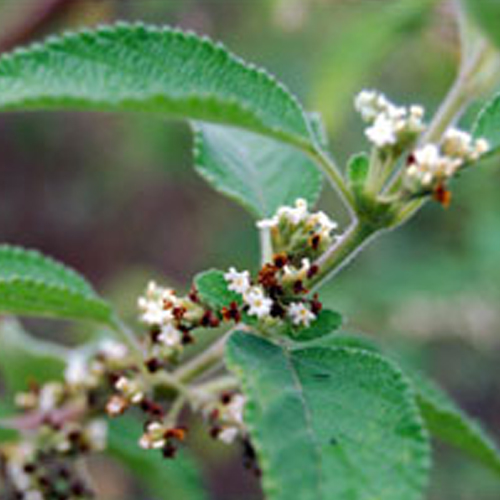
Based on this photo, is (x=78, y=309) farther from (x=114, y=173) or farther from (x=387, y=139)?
(x=114, y=173)

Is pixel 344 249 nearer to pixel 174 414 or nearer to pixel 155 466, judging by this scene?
pixel 174 414

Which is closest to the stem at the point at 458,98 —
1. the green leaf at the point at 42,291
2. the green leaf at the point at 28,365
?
the green leaf at the point at 42,291

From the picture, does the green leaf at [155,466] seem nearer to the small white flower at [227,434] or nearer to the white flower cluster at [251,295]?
the small white flower at [227,434]

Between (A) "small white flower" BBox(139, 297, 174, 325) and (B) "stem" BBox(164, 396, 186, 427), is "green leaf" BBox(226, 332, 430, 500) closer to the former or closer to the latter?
(A) "small white flower" BBox(139, 297, 174, 325)

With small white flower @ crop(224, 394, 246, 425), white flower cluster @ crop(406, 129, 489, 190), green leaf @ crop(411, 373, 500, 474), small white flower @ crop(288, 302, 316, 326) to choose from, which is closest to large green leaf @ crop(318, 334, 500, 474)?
green leaf @ crop(411, 373, 500, 474)

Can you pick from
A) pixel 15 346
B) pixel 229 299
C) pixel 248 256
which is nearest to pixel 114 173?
pixel 248 256
